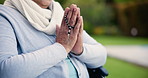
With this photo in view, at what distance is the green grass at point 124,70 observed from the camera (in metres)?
5.71

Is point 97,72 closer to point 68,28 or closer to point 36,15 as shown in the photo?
point 68,28

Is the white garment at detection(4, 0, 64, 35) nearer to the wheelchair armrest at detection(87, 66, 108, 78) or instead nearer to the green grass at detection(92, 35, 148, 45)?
the wheelchair armrest at detection(87, 66, 108, 78)

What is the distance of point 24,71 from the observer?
1.41 metres

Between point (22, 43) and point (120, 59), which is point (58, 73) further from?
point (120, 59)

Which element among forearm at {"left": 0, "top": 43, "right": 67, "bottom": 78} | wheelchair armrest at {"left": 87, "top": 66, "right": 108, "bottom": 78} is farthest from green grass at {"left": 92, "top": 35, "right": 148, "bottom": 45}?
forearm at {"left": 0, "top": 43, "right": 67, "bottom": 78}

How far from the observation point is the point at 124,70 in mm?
6227

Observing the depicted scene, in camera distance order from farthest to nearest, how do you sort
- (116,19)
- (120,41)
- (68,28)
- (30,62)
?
1. (116,19)
2. (120,41)
3. (68,28)
4. (30,62)

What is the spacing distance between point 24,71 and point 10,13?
330mm

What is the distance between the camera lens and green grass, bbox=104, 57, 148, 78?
571cm

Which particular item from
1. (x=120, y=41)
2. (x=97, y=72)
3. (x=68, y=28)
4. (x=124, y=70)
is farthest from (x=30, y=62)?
(x=120, y=41)

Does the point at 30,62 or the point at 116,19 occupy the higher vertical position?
the point at 30,62

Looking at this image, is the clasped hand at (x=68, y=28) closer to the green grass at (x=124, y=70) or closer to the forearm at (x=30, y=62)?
the forearm at (x=30, y=62)

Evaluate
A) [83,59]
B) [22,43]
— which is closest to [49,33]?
[22,43]

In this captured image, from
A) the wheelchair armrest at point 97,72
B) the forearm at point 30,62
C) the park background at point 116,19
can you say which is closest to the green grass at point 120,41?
the park background at point 116,19
